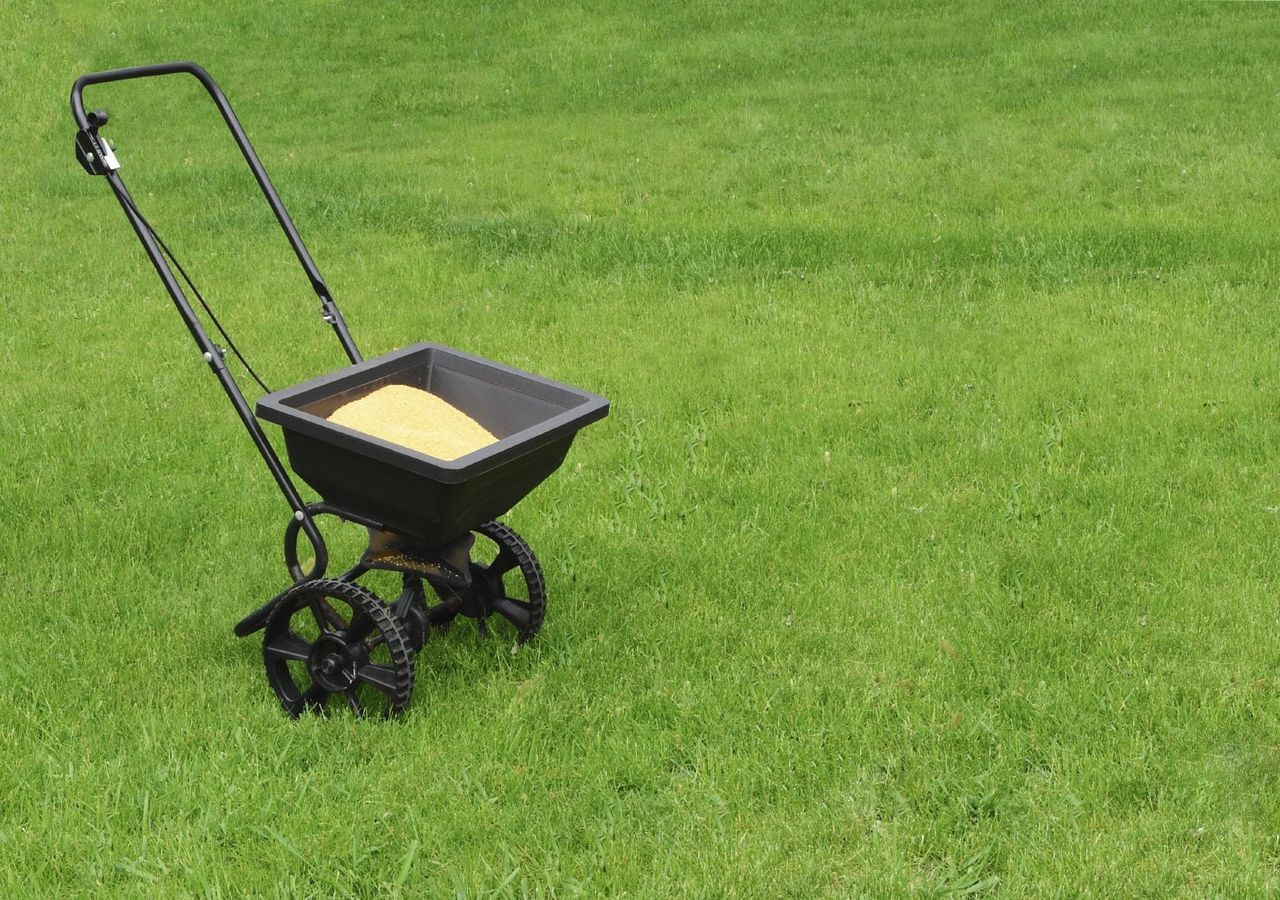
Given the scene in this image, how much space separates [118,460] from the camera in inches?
256

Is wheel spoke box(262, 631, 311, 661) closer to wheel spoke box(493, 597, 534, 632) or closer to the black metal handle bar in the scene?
the black metal handle bar

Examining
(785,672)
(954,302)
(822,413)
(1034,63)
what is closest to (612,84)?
(1034,63)

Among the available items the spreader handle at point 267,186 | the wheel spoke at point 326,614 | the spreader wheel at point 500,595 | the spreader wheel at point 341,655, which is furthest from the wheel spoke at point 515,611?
the spreader handle at point 267,186

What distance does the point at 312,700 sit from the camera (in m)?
4.52

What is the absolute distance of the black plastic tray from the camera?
400cm

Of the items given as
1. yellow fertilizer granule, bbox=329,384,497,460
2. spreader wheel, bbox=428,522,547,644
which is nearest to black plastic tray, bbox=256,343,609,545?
yellow fertilizer granule, bbox=329,384,497,460

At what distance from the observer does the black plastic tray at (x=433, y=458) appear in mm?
3996

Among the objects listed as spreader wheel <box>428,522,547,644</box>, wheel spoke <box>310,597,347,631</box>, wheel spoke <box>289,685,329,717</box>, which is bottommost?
wheel spoke <box>289,685,329,717</box>

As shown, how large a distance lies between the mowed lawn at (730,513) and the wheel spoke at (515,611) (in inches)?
3.8

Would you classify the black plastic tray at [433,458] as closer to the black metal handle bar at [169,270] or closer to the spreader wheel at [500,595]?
the black metal handle bar at [169,270]

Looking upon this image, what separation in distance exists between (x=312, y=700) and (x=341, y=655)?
0.22 meters

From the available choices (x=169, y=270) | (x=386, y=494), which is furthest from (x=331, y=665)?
(x=169, y=270)

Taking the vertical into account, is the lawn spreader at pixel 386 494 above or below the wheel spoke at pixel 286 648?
above

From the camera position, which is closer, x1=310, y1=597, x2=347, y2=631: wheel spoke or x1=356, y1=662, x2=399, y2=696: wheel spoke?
x1=356, y1=662, x2=399, y2=696: wheel spoke
